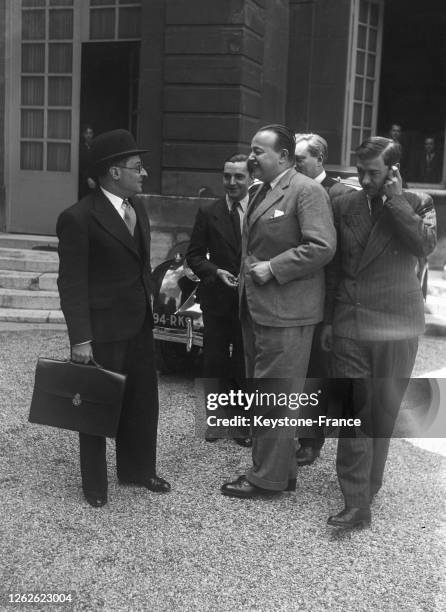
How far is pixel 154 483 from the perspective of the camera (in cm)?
421

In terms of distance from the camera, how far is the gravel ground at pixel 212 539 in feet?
10.2

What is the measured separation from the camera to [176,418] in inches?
218

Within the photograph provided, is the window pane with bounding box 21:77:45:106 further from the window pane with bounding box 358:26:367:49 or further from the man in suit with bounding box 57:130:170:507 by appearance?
A: the man in suit with bounding box 57:130:170:507

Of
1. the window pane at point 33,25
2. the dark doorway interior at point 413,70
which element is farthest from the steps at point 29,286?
the dark doorway interior at point 413,70

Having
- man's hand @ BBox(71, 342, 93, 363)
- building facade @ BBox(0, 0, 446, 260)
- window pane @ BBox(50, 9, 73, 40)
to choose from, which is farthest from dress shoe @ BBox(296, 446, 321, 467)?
window pane @ BBox(50, 9, 73, 40)

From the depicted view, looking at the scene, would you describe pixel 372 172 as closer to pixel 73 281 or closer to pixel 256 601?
→ pixel 73 281

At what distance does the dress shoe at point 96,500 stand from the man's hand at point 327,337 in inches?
53.8

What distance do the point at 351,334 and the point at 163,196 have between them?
753 cm

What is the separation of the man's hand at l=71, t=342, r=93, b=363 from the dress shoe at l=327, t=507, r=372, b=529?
1.42 meters

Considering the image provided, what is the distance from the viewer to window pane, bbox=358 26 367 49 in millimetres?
12570

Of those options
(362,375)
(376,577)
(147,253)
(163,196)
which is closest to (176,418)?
(147,253)

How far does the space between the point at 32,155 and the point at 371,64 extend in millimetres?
5726

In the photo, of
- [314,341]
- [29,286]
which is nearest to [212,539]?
[314,341]

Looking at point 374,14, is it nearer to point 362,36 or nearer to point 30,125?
point 362,36
